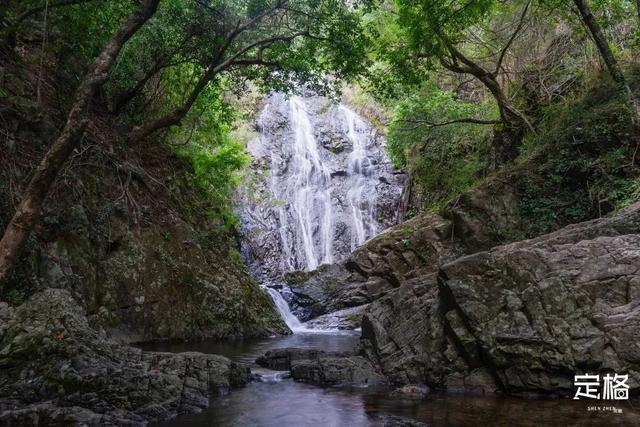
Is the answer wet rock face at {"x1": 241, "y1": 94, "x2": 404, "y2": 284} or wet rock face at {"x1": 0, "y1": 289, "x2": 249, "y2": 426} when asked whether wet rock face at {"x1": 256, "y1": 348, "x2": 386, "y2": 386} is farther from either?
wet rock face at {"x1": 241, "y1": 94, "x2": 404, "y2": 284}

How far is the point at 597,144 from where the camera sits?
12352mm

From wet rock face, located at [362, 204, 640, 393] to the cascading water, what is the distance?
10108mm

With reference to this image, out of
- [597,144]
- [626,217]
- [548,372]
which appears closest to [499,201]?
[597,144]

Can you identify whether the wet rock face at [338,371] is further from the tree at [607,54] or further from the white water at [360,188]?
the white water at [360,188]

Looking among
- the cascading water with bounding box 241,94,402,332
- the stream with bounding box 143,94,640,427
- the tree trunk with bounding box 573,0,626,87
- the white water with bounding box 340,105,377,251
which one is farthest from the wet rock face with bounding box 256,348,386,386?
the white water with bounding box 340,105,377,251

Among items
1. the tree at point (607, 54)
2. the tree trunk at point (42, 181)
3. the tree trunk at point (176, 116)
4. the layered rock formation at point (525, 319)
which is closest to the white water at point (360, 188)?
the tree trunk at point (176, 116)

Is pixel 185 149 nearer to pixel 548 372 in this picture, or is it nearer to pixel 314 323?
pixel 314 323

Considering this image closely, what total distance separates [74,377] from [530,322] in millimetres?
5513

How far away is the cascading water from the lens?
20734 millimetres

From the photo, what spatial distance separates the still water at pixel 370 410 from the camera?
207 inches

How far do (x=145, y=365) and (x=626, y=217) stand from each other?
762cm

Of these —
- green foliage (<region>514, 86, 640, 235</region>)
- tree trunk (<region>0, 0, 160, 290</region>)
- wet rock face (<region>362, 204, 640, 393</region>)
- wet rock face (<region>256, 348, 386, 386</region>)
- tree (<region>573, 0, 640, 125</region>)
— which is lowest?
wet rock face (<region>256, 348, 386, 386</region>)

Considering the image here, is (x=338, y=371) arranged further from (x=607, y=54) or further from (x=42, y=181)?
(x=607, y=54)

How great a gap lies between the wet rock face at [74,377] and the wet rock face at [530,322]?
3225 mm
